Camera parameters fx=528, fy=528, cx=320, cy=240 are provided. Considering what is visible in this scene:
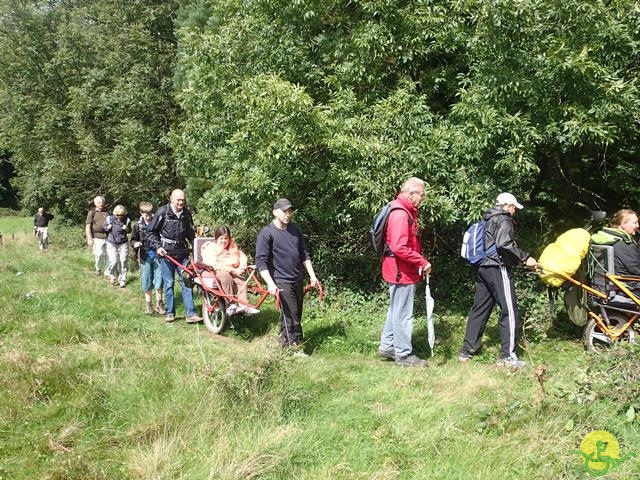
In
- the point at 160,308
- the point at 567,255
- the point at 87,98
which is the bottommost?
the point at 160,308

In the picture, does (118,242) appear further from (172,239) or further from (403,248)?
(403,248)

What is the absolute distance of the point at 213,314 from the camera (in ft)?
24.8

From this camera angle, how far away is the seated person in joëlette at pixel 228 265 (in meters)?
7.24

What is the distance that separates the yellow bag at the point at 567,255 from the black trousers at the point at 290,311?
2.76m

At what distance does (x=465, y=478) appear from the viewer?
323 centimetres

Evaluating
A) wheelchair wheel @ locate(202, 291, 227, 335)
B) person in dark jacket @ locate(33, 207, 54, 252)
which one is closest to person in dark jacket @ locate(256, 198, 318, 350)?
wheelchair wheel @ locate(202, 291, 227, 335)

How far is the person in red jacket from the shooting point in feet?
17.9

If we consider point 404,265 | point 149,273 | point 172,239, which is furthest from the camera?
point 149,273

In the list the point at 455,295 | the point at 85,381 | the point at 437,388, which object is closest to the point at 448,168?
the point at 455,295

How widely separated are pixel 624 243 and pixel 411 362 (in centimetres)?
265

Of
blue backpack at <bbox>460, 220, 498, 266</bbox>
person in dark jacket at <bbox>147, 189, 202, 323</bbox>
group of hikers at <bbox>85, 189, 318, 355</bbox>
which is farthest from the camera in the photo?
A: person in dark jacket at <bbox>147, 189, 202, 323</bbox>

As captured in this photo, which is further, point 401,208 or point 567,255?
point 567,255

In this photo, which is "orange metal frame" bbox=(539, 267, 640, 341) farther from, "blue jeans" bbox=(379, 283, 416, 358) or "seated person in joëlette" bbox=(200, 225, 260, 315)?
"seated person in joëlette" bbox=(200, 225, 260, 315)

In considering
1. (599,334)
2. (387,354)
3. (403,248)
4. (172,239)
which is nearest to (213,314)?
(172,239)
